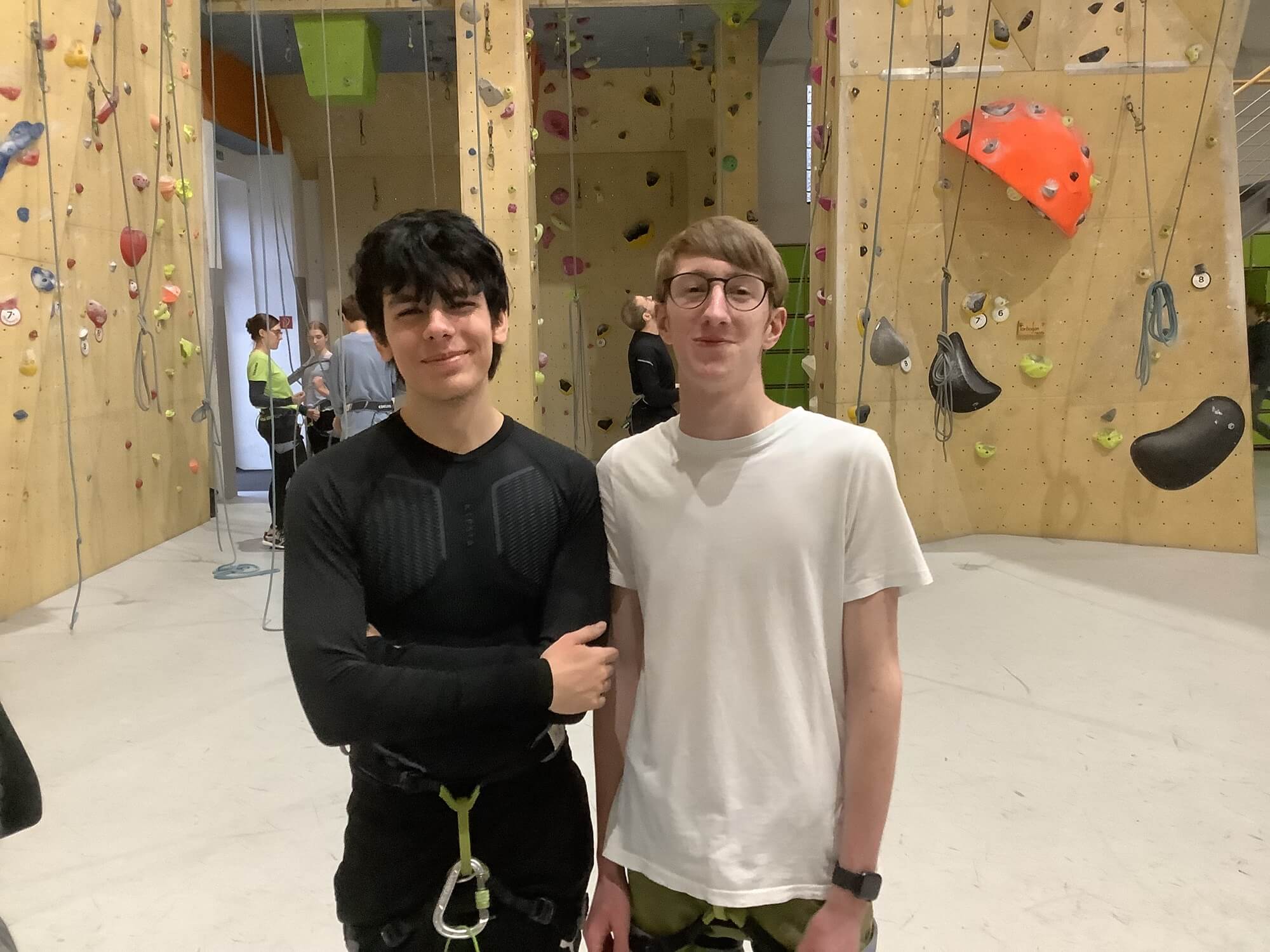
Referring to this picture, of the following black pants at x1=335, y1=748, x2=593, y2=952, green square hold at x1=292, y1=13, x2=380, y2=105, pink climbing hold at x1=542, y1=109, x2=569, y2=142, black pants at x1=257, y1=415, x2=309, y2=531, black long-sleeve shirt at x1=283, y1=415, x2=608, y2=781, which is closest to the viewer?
black long-sleeve shirt at x1=283, y1=415, x2=608, y2=781

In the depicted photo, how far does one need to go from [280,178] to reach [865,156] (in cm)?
510

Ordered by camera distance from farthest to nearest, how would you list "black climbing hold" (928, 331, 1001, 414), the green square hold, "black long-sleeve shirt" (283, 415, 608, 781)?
the green square hold
"black climbing hold" (928, 331, 1001, 414)
"black long-sleeve shirt" (283, 415, 608, 781)

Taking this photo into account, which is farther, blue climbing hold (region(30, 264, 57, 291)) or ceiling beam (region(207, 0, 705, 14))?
ceiling beam (region(207, 0, 705, 14))

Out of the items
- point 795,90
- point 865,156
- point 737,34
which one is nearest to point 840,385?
point 865,156

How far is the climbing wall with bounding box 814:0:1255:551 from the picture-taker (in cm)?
437

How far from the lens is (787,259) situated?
7.36 m

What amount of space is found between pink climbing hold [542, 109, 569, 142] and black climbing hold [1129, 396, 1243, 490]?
4.95 metres

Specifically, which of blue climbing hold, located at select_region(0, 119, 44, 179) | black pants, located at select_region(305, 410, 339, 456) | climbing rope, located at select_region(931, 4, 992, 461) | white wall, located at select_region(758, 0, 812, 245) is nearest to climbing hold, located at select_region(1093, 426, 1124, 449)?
climbing rope, located at select_region(931, 4, 992, 461)

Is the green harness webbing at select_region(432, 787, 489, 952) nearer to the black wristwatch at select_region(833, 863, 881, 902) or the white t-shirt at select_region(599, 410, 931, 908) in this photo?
the white t-shirt at select_region(599, 410, 931, 908)

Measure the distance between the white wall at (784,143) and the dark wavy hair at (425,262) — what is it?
6.95m

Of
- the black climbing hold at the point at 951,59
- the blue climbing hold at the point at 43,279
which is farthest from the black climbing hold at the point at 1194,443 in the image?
the blue climbing hold at the point at 43,279

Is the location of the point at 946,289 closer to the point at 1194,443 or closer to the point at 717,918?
the point at 1194,443

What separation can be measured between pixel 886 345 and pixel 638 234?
13.8 feet

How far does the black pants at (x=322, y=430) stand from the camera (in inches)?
203
